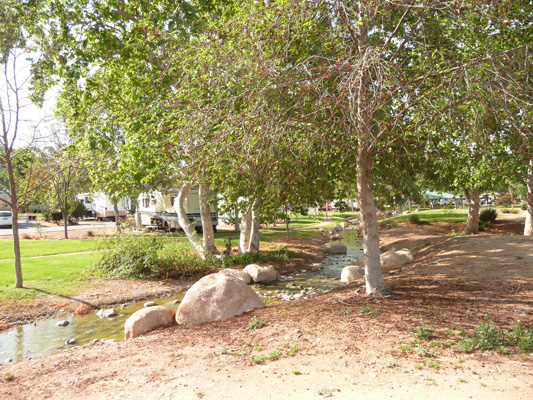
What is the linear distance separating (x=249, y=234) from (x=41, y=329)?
9306 millimetres

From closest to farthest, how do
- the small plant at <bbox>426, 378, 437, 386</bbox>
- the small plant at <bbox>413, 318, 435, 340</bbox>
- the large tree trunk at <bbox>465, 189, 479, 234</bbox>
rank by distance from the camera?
the small plant at <bbox>426, 378, 437, 386</bbox>, the small plant at <bbox>413, 318, 435, 340</bbox>, the large tree trunk at <bbox>465, 189, 479, 234</bbox>

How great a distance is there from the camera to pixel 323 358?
4934 mm

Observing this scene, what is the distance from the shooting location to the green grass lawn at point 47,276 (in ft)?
34.8

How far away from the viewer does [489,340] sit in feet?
15.9

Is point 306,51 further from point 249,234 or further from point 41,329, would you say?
point 249,234

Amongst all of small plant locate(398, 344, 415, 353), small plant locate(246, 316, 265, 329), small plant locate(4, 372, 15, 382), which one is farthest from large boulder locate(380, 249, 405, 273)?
small plant locate(4, 372, 15, 382)

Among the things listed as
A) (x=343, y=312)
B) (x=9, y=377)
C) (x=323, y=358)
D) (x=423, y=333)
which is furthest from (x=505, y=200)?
(x=9, y=377)

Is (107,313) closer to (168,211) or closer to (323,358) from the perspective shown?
(323,358)

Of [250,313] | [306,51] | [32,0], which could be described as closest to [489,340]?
[250,313]

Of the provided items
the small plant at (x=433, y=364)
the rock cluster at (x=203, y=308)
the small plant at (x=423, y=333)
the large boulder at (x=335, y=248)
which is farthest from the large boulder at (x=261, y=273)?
the small plant at (x=433, y=364)

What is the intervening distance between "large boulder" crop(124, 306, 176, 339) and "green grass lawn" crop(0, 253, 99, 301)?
14.6 ft

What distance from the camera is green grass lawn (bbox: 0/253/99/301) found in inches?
418

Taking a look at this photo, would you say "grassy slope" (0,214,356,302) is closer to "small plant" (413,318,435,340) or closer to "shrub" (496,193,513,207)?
"small plant" (413,318,435,340)

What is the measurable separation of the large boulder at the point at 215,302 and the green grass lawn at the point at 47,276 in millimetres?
5127
